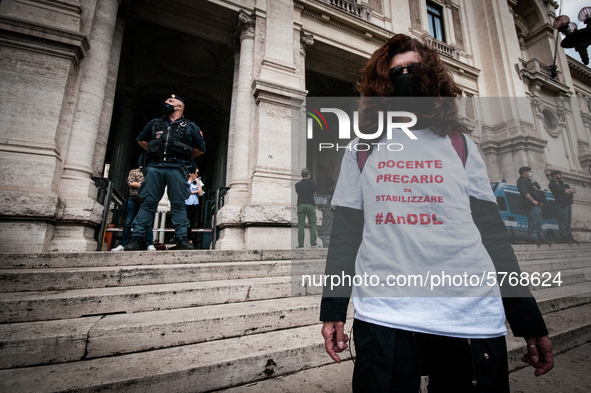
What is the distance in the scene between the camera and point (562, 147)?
1459 cm

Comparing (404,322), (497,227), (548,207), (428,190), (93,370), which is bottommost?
(93,370)

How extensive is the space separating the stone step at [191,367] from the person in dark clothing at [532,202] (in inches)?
270

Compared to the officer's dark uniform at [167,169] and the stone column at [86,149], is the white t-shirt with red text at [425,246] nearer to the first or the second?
the officer's dark uniform at [167,169]

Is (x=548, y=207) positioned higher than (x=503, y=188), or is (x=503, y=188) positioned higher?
(x=503, y=188)

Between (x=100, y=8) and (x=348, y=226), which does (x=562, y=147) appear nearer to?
(x=348, y=226)

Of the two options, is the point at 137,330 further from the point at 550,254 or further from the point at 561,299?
the point at 550,254

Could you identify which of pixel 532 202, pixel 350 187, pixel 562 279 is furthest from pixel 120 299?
pixel 532 202

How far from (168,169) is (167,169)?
14 millimetres

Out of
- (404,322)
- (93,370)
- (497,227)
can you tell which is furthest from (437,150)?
(93,370)

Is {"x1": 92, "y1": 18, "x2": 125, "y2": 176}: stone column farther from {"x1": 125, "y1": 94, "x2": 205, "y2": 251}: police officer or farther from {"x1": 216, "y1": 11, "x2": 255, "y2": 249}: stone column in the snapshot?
{"x1": 216, "y1": 11, "x2": 255, "y2": 249}: stone column

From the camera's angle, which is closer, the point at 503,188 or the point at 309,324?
the point at 309,324

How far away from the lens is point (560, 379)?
203cm

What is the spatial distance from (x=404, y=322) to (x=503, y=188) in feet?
34.8

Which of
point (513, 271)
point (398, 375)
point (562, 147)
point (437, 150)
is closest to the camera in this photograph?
point (398, 375)
